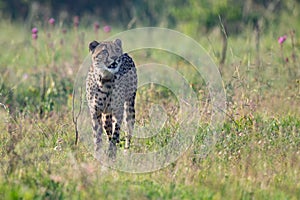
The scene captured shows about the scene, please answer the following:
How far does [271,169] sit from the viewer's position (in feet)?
21.1

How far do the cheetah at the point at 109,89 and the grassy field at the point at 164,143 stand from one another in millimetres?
281

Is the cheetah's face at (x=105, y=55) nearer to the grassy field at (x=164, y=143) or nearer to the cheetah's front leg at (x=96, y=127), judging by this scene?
the cheetah's front leg at (x=96, y=127)

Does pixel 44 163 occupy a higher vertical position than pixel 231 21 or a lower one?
lower

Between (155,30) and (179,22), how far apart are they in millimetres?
974

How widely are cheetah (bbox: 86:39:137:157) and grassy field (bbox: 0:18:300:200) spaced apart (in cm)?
28

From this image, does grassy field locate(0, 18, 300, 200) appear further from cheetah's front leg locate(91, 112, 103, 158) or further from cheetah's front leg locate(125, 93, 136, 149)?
cheetah's front leg locate(91, 112, 103, 158)

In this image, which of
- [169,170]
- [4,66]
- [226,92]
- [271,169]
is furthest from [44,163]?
[4,66]

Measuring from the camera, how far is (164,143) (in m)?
7.25

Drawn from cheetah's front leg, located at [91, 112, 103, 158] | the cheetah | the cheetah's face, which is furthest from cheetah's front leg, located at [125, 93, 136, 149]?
the cheetah's face

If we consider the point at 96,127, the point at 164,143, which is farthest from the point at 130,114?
the point at 164,143

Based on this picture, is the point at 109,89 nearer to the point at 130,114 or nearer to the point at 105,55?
the point at 105,55

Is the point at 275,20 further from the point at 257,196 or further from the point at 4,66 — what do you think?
the point at 257,196

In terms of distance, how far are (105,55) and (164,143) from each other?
991 mm

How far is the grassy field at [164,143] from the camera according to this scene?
5781 mm
